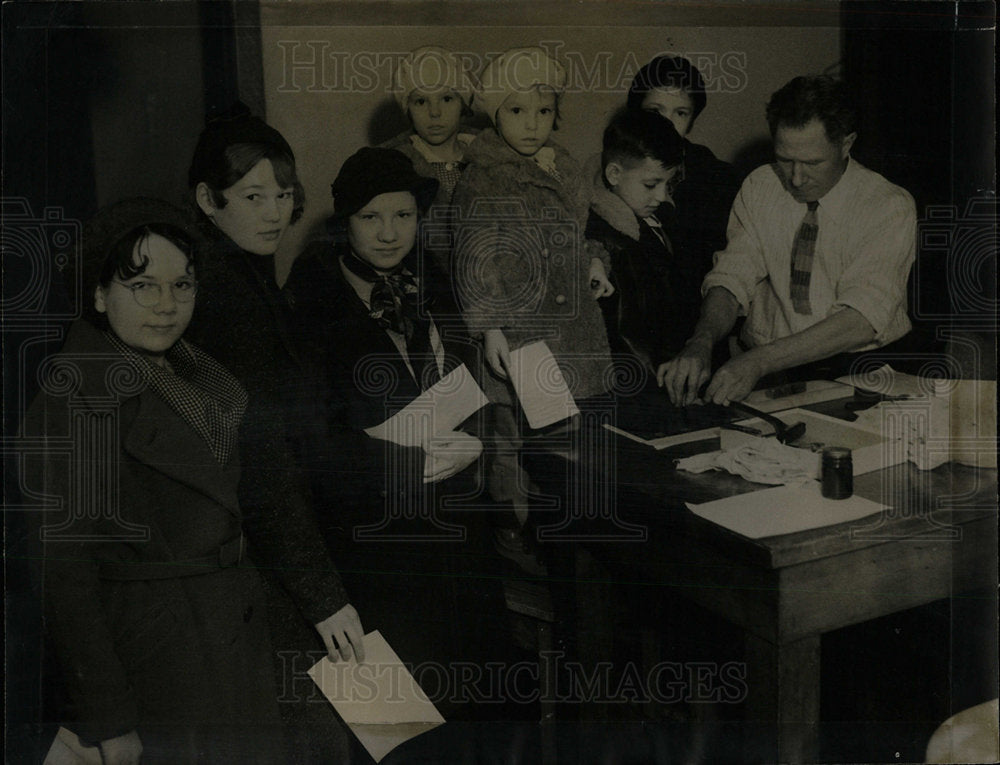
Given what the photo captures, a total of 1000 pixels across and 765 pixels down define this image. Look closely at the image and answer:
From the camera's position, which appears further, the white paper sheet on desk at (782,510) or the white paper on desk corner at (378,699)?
the white paper on desk corner at (378,699)

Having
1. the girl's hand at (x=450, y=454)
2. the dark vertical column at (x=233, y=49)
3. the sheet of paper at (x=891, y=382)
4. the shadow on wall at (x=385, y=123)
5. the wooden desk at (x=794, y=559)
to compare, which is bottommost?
the wooden desk at (x=794, y=559)

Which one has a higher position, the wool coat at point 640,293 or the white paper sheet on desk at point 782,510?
the wool coat at point 640,293

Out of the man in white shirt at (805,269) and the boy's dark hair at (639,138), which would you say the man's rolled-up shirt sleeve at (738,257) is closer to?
the man in white shirt at (805,269)

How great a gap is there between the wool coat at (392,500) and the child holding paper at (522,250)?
69 mm

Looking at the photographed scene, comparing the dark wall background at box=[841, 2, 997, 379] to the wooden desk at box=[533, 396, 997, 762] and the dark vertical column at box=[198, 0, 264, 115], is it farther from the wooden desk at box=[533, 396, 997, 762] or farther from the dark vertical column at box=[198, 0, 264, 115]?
the dark vertical column at box=[198, 0, 264, 115]

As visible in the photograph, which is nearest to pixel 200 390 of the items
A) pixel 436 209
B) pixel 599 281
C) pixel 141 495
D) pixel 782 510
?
pixel 141 495

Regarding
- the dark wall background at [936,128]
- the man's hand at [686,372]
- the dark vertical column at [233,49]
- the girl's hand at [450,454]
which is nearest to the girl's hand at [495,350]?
the girl's hand at [450,454]

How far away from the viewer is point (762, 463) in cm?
238

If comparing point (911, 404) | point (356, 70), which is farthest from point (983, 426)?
point (356, 70)

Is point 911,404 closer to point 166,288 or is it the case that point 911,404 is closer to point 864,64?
point 864,64

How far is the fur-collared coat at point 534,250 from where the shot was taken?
240 centimetres

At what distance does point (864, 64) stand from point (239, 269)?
4.36 ft

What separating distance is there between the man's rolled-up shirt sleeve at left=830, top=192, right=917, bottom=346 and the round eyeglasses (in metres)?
1.31

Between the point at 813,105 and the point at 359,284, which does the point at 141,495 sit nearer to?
the point at 359,284
